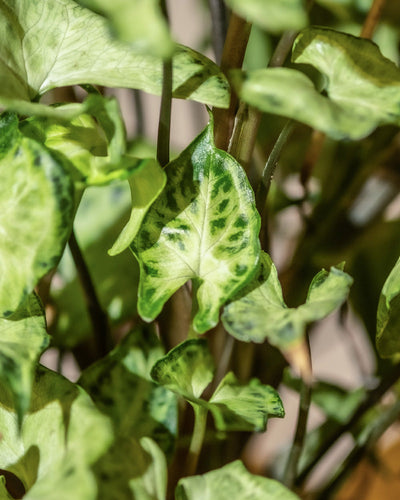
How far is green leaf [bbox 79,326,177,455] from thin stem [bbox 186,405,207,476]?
0.01m

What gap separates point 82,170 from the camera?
19cm

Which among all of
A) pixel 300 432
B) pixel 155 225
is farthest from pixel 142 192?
pixel 300 432

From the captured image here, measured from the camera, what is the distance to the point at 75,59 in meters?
0.22

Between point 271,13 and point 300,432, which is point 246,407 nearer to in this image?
point 300,432

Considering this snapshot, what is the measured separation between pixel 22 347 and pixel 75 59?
0.36 ft

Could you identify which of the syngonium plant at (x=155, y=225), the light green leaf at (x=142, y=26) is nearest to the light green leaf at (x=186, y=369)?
the syngonium plant at (x=155, y=225)

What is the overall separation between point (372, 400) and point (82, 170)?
0.20 m

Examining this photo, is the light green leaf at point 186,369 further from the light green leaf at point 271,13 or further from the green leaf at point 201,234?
the light green leaf at point 271,13

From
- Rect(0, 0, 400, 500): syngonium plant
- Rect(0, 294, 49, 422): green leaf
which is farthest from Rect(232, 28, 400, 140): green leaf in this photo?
Rect(0, 294, 49, 422): green leaf

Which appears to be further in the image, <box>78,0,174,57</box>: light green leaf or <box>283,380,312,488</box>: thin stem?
<box>283,380,312,488</box>: thin stem

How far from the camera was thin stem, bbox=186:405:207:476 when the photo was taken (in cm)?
24

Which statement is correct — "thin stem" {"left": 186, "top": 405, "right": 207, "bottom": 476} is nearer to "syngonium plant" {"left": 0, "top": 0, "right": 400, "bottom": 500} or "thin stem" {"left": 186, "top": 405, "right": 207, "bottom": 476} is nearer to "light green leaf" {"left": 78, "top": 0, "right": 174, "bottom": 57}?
"syngonium plant" {"left": 0, "top": 0, "right": 400, "bottom": 500}

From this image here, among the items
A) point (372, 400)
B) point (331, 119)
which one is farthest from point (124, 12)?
point (372, 400)

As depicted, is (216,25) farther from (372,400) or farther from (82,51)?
(372,400)
